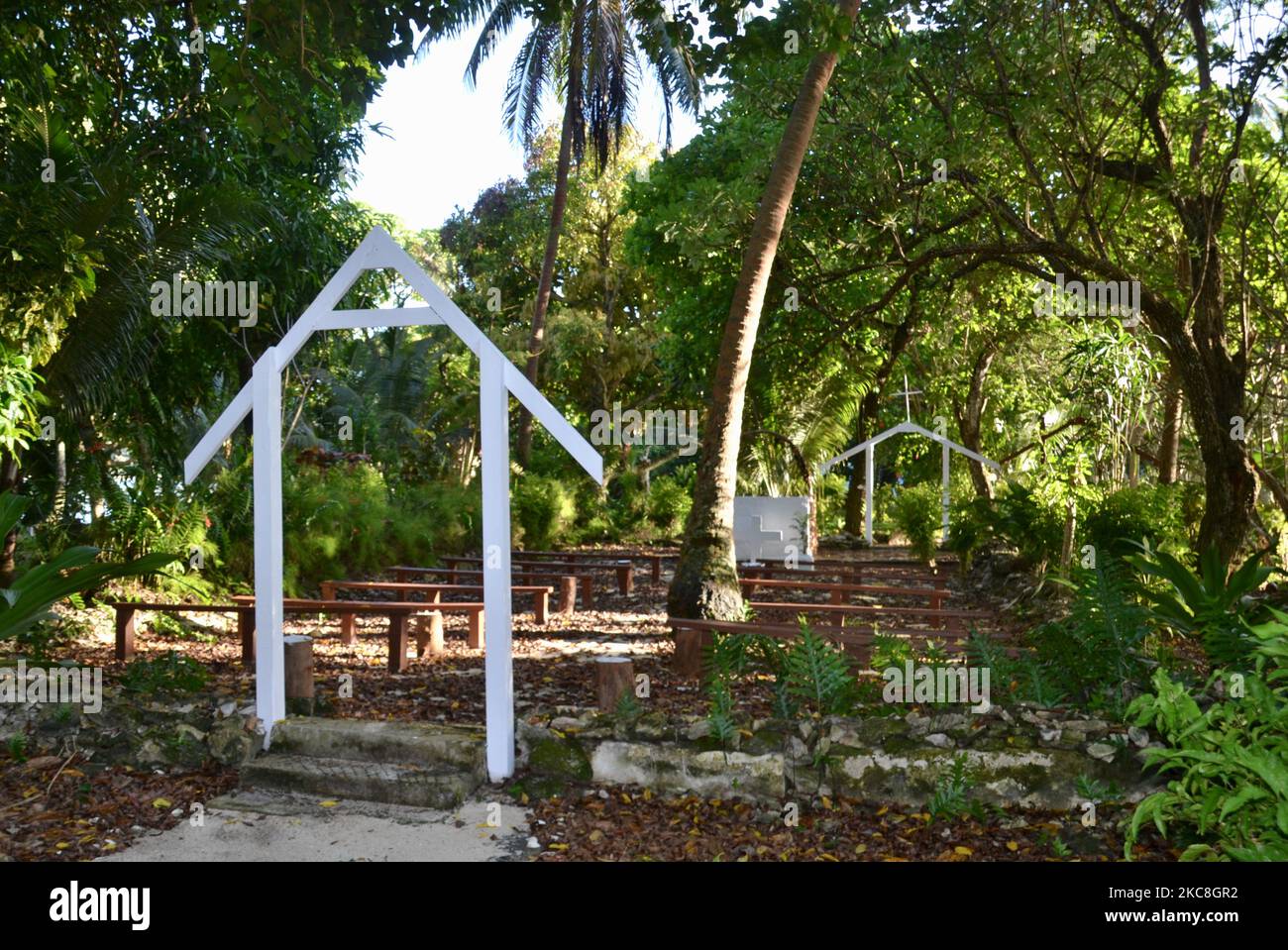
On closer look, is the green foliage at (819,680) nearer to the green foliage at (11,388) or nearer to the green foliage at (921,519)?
the green foliage at (11,388)

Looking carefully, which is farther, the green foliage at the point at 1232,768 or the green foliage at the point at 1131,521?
the green foliage at the point at 1131,521

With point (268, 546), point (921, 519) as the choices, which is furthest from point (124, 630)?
point (921, 519)

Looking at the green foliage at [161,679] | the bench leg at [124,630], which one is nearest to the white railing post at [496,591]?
the green foliage at [161,679]

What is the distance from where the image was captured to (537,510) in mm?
18062

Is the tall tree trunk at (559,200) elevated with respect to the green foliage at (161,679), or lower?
elevated

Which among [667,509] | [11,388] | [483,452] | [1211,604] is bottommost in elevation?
[1211,604]

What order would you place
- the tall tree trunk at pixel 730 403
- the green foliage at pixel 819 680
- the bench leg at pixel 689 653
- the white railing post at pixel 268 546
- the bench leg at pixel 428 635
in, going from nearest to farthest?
the green foliage at pixel 819 680, the white railing post at pixel 268 546, the bench leg at pixel 689 653, the tall tree trunk at pixel 730 403, the bench leg at pixel 428 635

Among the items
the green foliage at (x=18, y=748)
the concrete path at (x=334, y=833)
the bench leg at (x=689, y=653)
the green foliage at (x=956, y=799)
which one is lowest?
the concrete path at (x=334, y=833)

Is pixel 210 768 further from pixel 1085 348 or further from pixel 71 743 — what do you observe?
pixel 1085 348

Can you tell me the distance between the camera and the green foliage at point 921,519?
54.6ft

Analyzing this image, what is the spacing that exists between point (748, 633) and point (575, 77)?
45.9 ft

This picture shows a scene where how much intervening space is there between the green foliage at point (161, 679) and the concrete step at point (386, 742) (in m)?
1.10

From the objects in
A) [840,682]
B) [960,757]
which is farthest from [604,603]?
[960,757]

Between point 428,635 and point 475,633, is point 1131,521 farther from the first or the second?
point 428,635
